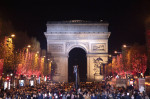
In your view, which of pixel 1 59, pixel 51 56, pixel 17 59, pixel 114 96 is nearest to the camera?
pixel 114 96

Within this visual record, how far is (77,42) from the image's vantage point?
247 feet

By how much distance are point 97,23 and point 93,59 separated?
9.93m

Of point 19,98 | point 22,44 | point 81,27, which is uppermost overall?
point 81,27

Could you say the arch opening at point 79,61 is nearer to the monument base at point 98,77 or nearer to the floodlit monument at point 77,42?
the monument base at point 98,77

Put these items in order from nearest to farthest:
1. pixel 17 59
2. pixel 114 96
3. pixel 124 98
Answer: pixel 124 98
pixel 114 96
pixel 17 59

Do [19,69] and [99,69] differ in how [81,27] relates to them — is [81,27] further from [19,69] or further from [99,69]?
[19,69]

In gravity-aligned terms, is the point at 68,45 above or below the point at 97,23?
below

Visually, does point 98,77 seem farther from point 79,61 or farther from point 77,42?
point 79,61

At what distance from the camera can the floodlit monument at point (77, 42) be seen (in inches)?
2933

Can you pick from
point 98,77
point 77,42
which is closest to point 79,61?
point 77,42

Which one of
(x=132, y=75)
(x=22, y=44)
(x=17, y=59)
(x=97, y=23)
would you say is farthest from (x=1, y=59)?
(x=97, y=23)

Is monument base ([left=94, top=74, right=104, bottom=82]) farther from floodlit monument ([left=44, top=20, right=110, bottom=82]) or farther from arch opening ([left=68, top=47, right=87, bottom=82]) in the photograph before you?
arch opening ([left=68, top=47, right=87, bottom=82])

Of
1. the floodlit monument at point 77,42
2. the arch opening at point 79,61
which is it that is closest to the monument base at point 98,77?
the floodlit monument at point 77,42

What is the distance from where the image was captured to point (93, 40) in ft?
246
